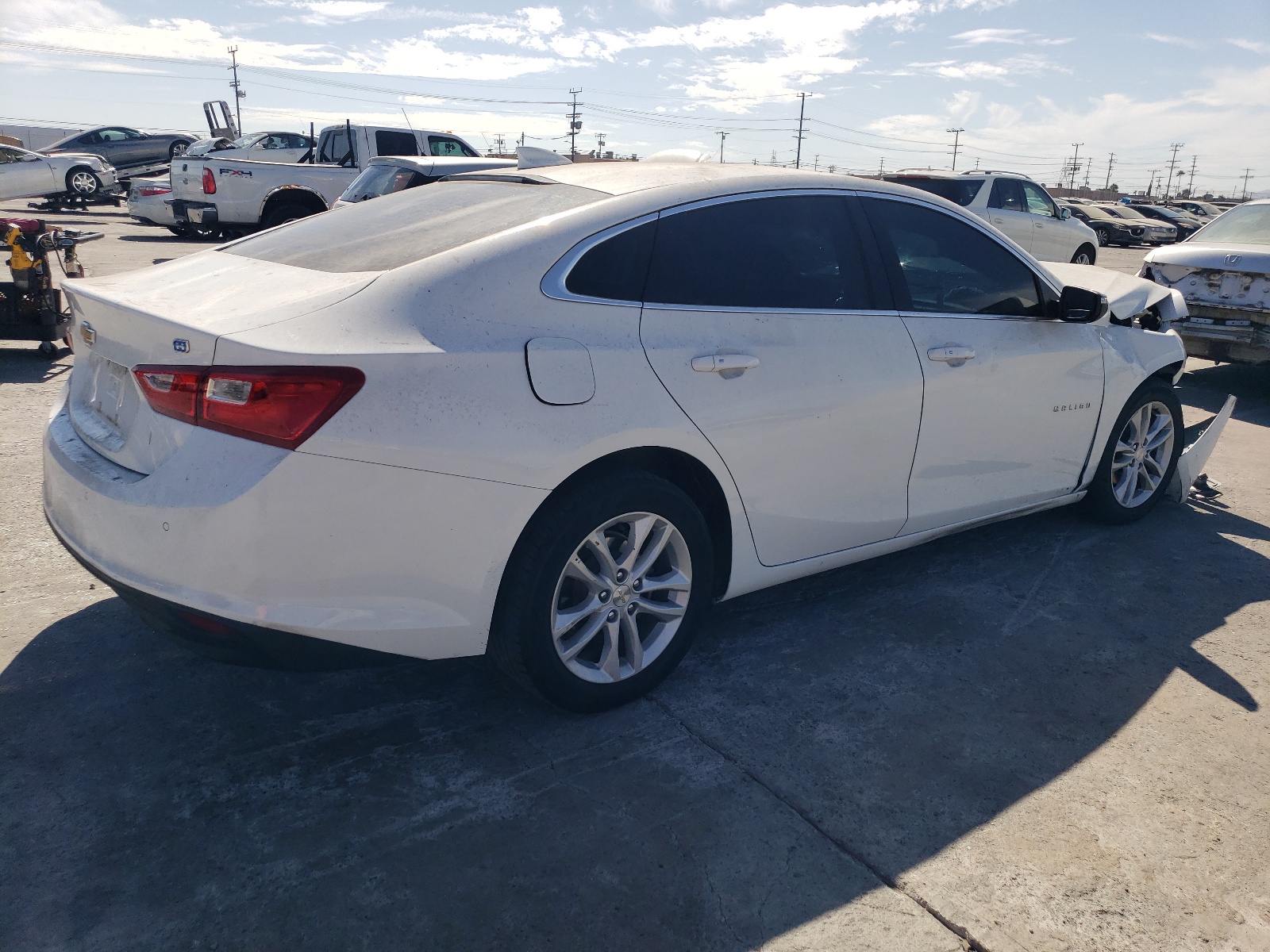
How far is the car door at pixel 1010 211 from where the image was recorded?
1454cm

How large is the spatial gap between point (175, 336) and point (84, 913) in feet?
4.48

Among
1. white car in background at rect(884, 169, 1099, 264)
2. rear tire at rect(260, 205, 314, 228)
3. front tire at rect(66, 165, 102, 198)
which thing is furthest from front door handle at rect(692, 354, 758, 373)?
front tire at rect(66, 165, 102, 198)

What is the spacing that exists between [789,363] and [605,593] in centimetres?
98

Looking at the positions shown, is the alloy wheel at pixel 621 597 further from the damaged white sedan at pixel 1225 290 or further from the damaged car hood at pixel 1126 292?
the damaged white sedan at pixel 1225 290

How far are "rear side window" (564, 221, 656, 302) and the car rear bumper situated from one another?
2.16 feet

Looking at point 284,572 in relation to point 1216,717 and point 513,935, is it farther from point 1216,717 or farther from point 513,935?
point 1216,717

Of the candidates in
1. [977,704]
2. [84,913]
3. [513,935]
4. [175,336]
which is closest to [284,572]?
[175,336]

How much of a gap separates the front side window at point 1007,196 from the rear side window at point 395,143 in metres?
9.14

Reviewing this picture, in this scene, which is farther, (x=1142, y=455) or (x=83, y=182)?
(x=83, y=182)

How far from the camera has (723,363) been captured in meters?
2.96

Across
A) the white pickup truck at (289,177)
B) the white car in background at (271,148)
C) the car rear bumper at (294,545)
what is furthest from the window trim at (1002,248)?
the white car in background at (271,148)

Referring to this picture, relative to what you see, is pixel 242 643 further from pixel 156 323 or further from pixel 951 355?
pixel 951 355

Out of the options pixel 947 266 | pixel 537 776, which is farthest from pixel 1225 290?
pixel 537 776

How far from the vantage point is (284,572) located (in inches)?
91.7
